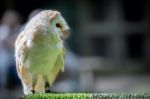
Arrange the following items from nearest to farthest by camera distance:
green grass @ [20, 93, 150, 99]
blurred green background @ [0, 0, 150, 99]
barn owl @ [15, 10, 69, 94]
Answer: green grass @ [20, 93, 150, 99] < barn owl @ [15, 10, 69, 94] < blurred green background @ [0, 0, 150, 99]

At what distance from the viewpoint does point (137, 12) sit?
17922 millimetres

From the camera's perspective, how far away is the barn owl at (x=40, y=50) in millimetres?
3484

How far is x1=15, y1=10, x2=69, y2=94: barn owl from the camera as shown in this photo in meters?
3.48

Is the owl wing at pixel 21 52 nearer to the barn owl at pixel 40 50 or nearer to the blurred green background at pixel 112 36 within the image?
the barn owl at pixel 40 50

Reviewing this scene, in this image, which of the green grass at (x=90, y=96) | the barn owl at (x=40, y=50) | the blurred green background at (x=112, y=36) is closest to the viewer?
the green grass at (x=90, y=96)

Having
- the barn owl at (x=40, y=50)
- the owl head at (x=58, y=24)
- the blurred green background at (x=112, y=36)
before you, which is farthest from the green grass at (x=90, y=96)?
the blurred green background at (x=112, y=36)

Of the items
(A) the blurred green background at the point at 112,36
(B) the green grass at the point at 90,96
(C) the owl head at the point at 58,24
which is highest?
(C) the owl head at the point at 58,24

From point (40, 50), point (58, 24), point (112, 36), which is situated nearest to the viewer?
point (40, 50)

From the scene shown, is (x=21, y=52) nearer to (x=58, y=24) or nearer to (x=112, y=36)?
(x=58, y=24)

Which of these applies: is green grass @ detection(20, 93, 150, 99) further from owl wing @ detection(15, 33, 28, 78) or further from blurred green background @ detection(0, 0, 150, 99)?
blurred green background @ detection(0, 0, 150, 99)

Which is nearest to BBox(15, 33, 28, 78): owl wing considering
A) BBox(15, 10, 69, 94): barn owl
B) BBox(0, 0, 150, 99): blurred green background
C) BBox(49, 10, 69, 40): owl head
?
BBox(15, 10, 69, 94): barn owl

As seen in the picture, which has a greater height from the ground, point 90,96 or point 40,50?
point 40,50

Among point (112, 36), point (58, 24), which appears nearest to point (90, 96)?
point (58, 24)

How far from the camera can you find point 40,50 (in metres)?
3.48
